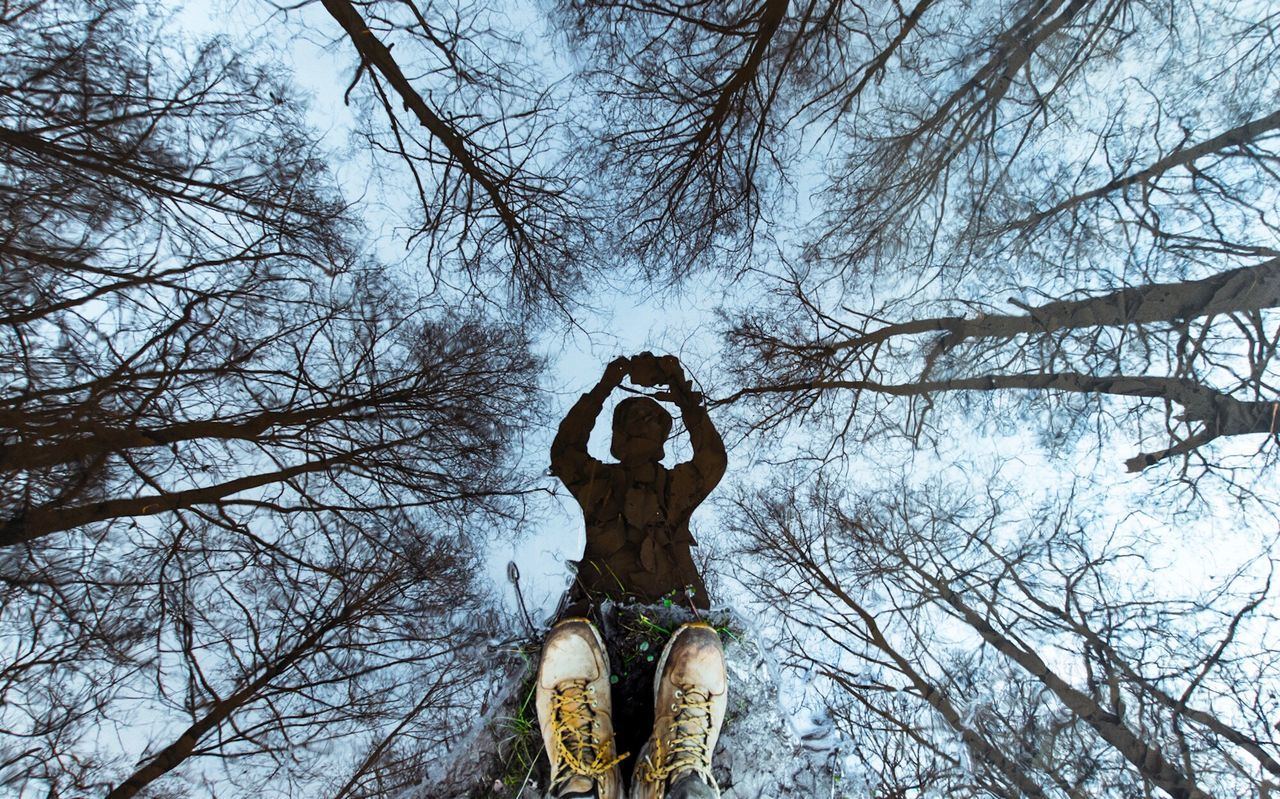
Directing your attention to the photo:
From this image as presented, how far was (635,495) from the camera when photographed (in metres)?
2.87

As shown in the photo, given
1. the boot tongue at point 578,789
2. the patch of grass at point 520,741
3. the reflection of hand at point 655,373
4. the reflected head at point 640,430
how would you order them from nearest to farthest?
the boot tongue at point 578,789 → the patch of grass at point 520,741 → the reflected head at point 640,430 → the reflection of hand at point 655,373

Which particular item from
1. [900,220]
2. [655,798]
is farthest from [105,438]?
[900,220]

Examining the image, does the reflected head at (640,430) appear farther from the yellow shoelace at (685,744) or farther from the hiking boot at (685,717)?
the yellow shoelace at (685,744)

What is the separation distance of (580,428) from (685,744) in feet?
5.13

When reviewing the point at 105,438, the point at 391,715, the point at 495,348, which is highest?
the point at 495,348

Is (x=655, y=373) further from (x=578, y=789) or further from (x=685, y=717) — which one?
(x=578, y=789)

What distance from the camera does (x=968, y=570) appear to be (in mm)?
3549

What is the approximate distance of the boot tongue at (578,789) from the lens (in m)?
2.16

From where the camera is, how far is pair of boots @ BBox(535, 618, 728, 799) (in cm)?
222

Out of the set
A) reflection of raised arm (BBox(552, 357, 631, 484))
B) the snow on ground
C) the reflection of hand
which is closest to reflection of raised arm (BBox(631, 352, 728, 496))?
the reflection of hand

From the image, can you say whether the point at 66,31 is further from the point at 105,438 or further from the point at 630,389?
the point at 630,389

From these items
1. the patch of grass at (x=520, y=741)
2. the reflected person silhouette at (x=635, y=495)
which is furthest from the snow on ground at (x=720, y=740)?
the reflected person silhouette at (x=635, y=495)

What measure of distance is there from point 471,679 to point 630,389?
1.84 meters

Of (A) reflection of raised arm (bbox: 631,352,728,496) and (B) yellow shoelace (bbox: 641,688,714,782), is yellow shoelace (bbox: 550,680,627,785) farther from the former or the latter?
(A) reflection of raised arm (bbox: 631,352,728,496)
